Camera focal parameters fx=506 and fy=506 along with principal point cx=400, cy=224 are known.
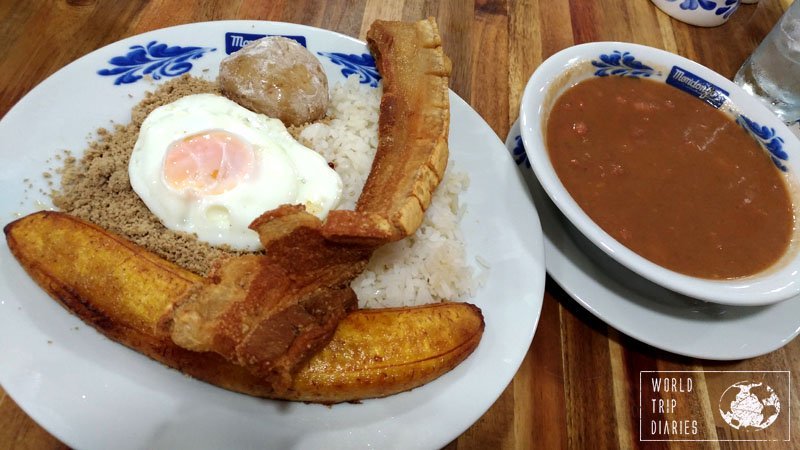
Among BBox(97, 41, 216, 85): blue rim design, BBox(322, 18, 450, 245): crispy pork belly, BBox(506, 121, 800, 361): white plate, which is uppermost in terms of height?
BBox(97, 41, 216, 85): blue rim design

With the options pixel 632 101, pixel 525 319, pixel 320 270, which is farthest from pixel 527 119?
pixel 320 270

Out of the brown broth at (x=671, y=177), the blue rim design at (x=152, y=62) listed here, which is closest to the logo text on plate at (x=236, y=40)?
the blue rim design at (x=152, y=62)

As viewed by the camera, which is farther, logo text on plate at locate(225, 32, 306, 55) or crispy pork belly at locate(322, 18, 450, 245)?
logo text on plate at locate(225, 32, 306, 55)

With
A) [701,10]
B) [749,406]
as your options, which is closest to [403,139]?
[749,406]

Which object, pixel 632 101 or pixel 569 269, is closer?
pixel 569 269

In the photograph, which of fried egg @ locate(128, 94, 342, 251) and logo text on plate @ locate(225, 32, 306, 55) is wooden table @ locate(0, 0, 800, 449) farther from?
fried egg @ locate(128, 94, 342, 251)

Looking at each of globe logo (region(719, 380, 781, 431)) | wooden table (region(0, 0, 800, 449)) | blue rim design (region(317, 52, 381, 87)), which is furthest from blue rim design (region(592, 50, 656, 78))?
globe logo (region(719, 380, 781, 431))

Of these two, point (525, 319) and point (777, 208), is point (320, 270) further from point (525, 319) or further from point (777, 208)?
point (777, 208)
